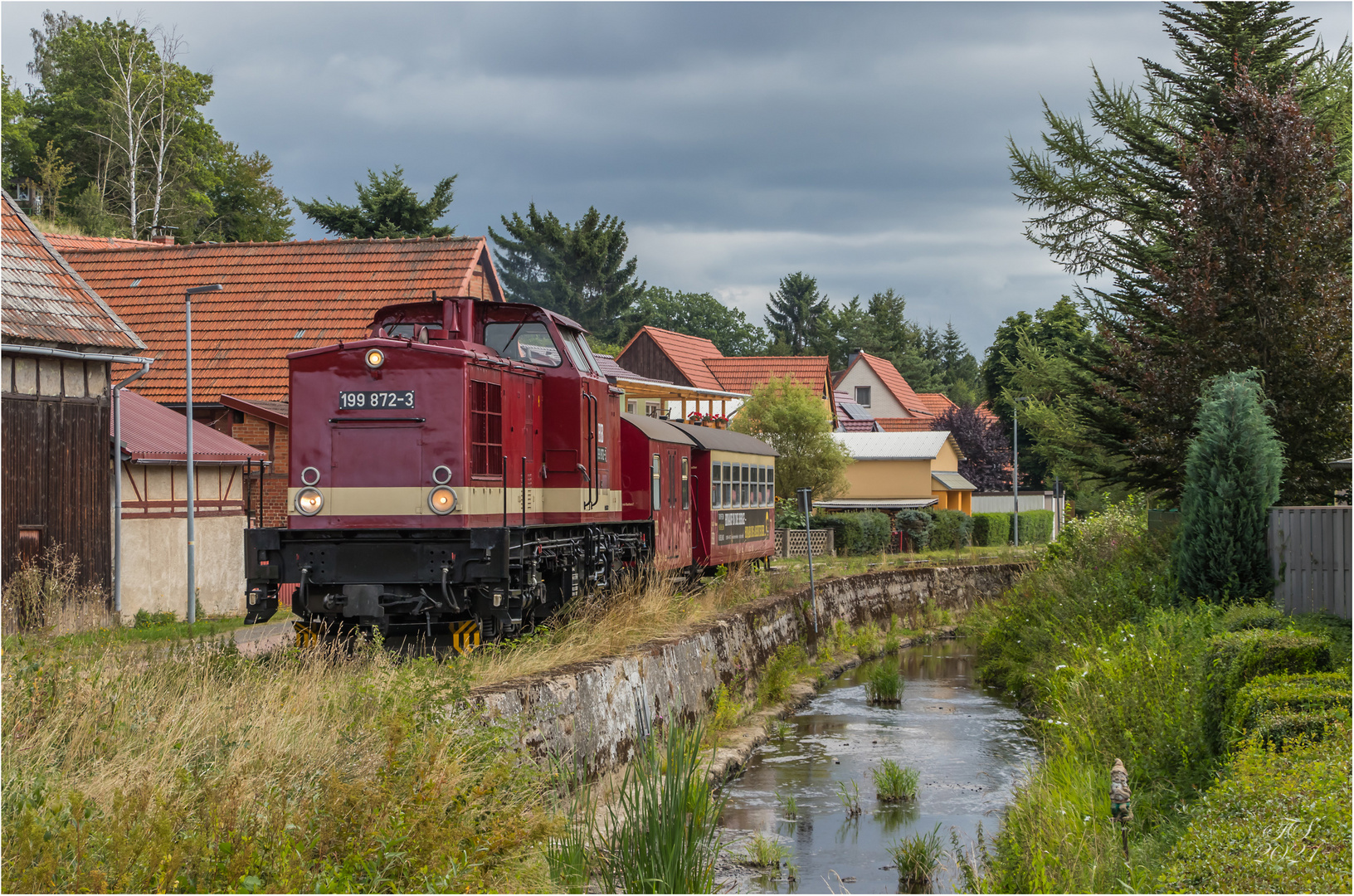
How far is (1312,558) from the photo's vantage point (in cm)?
1313

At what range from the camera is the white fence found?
41.5 ft

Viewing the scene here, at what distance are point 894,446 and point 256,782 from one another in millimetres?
43282

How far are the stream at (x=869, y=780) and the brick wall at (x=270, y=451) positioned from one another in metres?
12.0

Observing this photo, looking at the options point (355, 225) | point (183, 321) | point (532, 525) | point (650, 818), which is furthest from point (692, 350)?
point (650, 818)

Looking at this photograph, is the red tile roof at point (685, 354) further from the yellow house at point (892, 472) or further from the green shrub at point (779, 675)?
the green shrub at point (779, 675)

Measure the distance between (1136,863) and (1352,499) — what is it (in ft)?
34.6

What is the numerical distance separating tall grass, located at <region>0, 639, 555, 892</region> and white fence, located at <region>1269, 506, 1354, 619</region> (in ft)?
29.3

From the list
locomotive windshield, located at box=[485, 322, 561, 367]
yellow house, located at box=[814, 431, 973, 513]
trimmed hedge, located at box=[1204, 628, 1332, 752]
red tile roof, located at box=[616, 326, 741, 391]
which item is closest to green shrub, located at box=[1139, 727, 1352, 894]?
trimmed hedge, located at box=[1204, 628, 1332, 752]

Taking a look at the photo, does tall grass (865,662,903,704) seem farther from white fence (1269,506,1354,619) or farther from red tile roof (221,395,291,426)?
red tile roof (221,395,291,426)

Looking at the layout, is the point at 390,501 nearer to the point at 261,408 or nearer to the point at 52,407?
the point at 52,407

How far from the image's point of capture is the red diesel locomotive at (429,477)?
11750mm

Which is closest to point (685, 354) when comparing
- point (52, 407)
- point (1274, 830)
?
point (52, 407)

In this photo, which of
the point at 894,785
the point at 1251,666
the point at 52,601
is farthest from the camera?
the point at 52,601

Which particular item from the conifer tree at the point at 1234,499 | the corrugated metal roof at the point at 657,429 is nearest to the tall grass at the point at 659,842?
the conifer tree at the point at 1234,499
